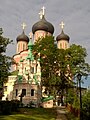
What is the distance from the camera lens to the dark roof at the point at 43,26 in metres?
66.1

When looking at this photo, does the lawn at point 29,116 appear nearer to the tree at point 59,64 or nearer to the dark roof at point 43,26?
the tree at point 59,64

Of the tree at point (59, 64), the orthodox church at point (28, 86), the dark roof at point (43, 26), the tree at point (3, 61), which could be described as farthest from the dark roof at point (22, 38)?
the tree at point (3, 61)

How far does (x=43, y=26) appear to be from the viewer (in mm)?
66062

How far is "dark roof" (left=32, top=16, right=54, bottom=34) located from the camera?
2603 inches

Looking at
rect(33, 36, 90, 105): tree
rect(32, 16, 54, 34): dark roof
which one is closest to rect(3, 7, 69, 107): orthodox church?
rect(33, 36, 90, 105): tree

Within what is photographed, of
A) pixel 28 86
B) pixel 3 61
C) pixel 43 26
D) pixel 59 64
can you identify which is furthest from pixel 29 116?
pixel 43 26

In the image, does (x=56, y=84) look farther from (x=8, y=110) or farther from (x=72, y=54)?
(x=8, y=110)

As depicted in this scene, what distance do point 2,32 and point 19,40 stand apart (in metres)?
37.9

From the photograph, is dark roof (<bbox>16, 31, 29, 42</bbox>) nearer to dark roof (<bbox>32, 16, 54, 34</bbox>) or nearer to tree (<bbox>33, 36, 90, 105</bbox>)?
dark roof (<bbox>32, 16, 54, 34</bbox>)

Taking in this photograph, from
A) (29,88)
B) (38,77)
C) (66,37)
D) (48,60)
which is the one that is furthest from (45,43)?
(66,37)

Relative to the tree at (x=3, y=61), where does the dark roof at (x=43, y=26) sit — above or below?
above

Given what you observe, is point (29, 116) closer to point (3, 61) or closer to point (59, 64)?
point (3, 61)

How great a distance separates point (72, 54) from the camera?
53.2 m

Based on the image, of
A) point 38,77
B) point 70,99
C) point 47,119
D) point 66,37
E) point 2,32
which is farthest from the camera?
point 66,37
